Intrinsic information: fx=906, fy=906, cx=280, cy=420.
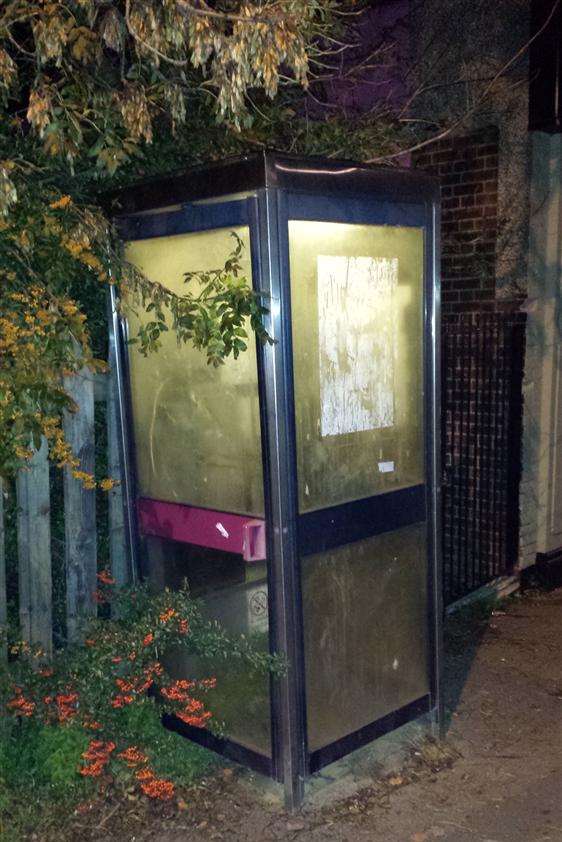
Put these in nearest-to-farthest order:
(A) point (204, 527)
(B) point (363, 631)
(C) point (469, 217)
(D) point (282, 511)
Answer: (D) point (282, 511), (A) point (204, 527), (B) point (363, 631), (C) point (469, 217)

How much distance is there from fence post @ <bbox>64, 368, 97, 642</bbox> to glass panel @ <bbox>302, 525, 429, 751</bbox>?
110cm

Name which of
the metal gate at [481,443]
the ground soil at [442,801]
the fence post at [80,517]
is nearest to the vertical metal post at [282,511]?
the ground soil at [442,801]

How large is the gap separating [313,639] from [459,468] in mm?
3436

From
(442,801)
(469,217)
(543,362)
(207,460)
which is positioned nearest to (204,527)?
(207,460)

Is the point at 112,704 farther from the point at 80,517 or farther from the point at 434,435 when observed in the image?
the point at 434,435

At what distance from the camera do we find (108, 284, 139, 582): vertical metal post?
4.29m

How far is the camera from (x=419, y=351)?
13.9 ft

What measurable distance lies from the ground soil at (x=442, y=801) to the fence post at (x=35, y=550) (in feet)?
2.78

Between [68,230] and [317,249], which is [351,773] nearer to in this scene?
[317,249]

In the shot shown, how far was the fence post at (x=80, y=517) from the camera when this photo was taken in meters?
4.20

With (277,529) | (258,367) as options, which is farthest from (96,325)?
(277,529)

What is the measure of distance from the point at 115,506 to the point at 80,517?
1.00ft

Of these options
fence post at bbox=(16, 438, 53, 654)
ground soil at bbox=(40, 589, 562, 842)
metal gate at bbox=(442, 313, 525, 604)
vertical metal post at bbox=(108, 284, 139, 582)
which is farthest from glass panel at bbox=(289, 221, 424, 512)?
metal gate at bbox=(442, 313, 525, 604)

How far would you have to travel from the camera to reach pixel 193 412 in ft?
13.3
